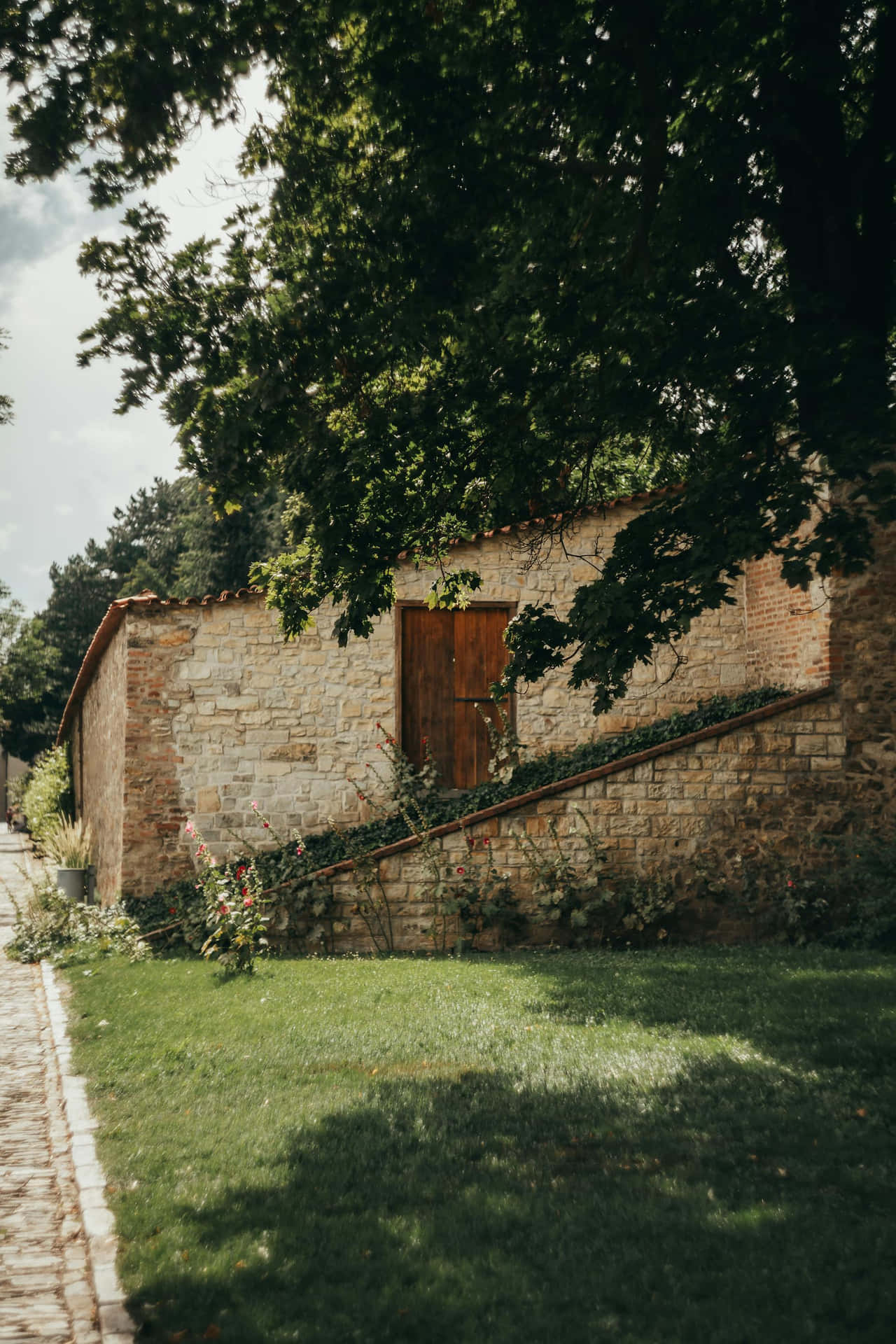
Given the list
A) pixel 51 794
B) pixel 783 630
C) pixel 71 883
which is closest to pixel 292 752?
pixel 71 883

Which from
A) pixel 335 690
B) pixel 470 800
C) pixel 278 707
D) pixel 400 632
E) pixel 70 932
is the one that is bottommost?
pixel 70 932

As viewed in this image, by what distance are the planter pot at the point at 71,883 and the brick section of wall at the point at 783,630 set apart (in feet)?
29.0

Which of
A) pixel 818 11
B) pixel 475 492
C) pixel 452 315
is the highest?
pixel 818 11

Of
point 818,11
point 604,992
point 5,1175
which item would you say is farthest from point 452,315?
point 5,1175

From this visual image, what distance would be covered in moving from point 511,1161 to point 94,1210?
1.74 meters

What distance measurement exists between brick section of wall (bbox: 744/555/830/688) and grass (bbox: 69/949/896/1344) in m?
4.08

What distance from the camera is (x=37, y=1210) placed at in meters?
4.18

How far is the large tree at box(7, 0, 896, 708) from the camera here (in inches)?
226

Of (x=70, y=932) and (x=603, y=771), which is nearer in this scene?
(x=603, y=771)

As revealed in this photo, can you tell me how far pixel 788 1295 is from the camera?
3070mm

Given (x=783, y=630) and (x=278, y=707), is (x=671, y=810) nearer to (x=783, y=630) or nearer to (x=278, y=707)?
(x=783, y=630)

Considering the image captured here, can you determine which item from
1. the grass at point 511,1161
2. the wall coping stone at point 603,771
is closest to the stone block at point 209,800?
the wall coping stone at point 603,771

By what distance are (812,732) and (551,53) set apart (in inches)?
262

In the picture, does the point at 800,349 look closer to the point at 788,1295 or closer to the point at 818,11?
the point at 818,11
